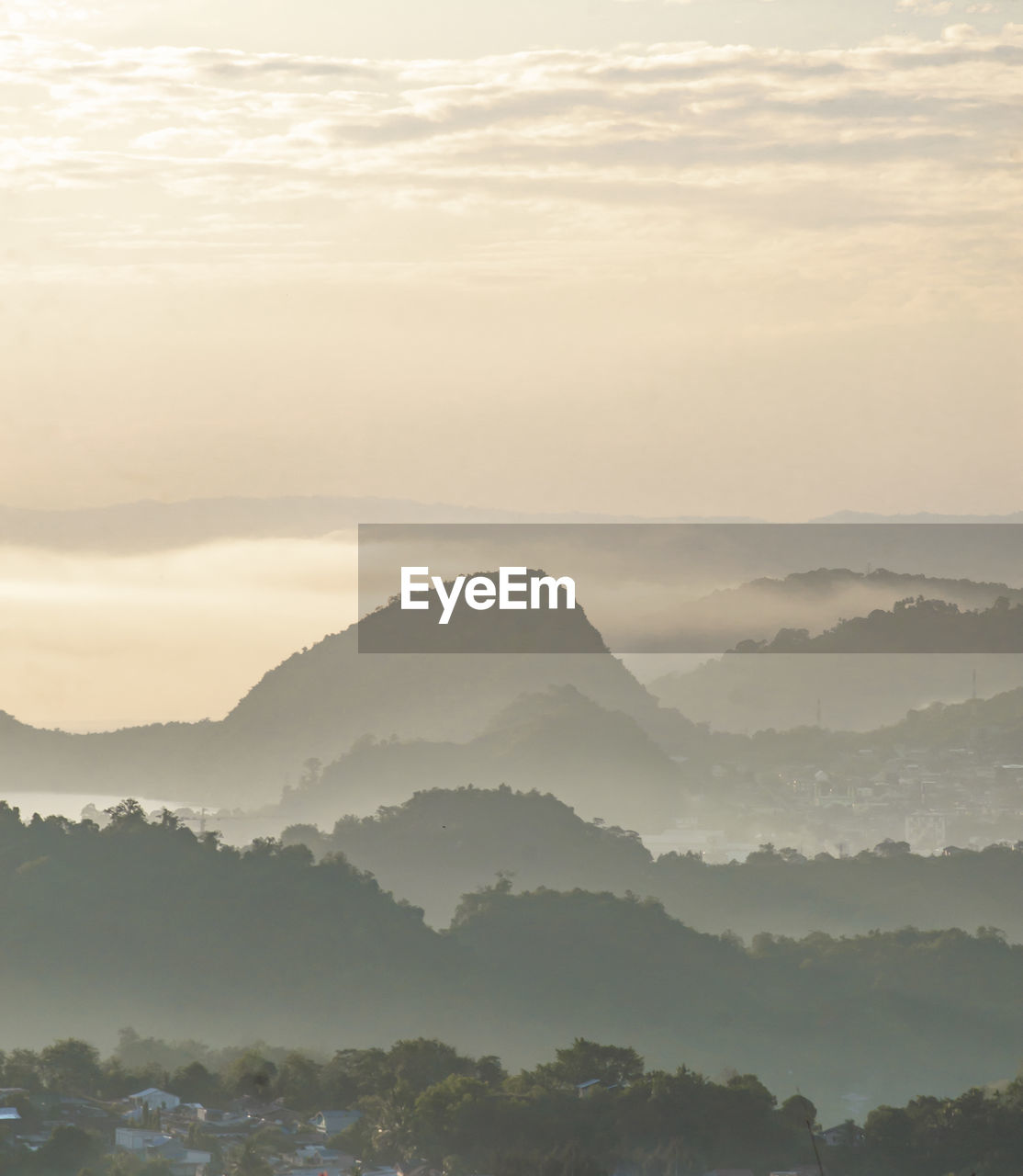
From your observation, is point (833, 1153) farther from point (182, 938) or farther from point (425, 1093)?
point (182, 938)

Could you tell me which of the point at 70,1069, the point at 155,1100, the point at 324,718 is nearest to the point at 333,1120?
the point at 155,1100

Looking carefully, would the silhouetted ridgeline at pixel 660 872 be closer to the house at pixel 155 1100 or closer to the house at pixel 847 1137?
the house at pixel 847 1137

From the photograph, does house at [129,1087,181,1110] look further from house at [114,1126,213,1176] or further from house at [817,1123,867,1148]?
house at [817,1123,867,1148]

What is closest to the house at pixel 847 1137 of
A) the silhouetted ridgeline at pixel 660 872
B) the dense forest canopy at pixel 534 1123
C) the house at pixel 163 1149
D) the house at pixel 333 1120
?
the dense forest canopy at pixel 534 1123

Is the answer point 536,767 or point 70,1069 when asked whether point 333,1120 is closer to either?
point 70,1069

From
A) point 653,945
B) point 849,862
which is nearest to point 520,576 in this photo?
point 849,862

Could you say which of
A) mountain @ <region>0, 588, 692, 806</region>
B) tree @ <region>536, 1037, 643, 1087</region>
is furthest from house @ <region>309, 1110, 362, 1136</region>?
mountain @ <region>0, 588, 692, 806</region>
